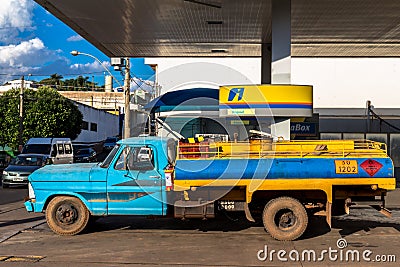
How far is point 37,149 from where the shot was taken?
85.7 feet

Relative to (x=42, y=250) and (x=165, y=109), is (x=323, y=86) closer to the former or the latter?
(x=165, y=109)

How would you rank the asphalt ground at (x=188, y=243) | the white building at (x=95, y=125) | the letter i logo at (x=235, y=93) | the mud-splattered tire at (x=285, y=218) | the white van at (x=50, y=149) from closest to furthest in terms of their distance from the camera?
the asphalt ground at (x=188, y=243) < the mud-splattered tire at (x=285, y=218) < the letter i logo at (x=235, y=93) < the white van at (x=50, y=149) < the white building at (x=95, y=125)

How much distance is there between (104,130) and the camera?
7031 cm

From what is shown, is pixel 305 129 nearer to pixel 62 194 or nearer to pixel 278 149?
pixel 278 149

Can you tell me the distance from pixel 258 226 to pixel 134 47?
1527 cm

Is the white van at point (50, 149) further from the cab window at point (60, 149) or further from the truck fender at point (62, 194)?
the truck fender at point (62, 194)

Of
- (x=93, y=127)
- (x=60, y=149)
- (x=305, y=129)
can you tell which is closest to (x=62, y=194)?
(x=60, y=149)

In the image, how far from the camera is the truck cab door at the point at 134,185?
10375 mm

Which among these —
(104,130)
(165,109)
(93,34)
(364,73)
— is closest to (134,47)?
(93,34)

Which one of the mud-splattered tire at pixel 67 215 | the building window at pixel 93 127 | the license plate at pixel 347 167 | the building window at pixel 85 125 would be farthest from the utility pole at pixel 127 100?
the building window at pixel 93 127

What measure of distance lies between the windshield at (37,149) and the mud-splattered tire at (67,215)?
1582 centimetres

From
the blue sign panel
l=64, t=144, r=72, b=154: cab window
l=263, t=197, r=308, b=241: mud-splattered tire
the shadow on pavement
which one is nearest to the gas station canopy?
the blue sign panel

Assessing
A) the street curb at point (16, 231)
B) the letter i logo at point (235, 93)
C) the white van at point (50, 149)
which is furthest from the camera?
the white van at point (50, 149)

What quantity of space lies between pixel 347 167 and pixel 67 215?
579cm
